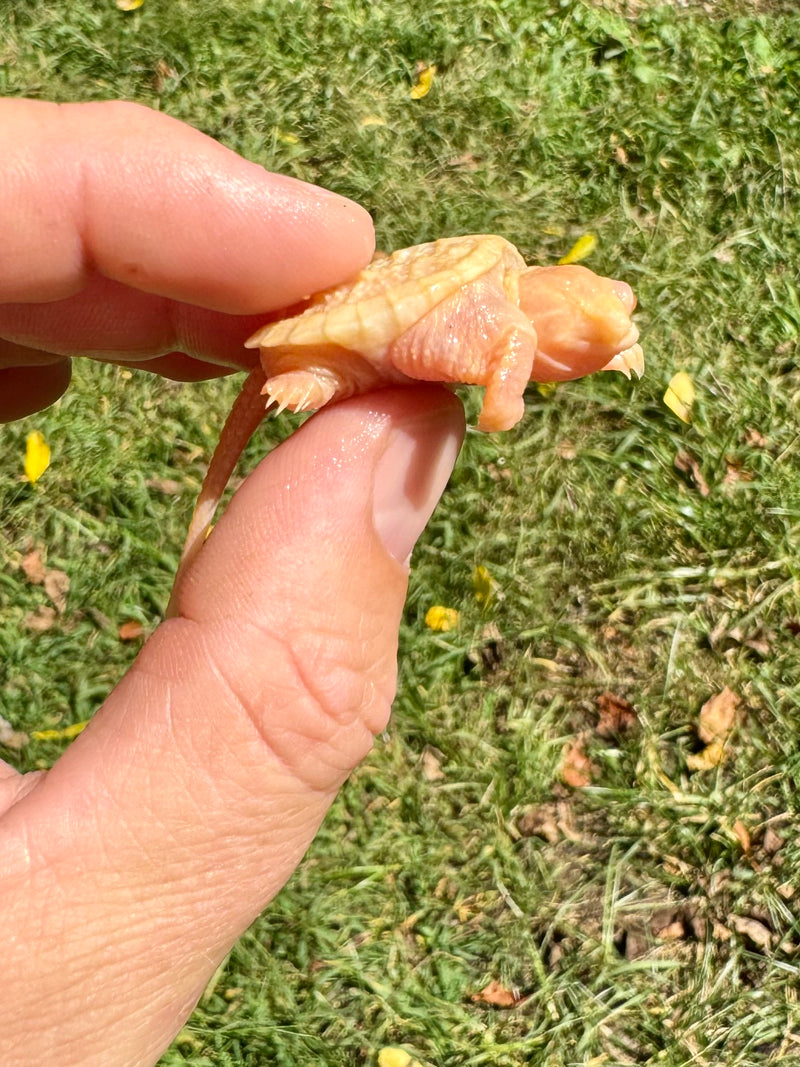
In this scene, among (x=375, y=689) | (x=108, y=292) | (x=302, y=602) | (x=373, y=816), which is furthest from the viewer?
(x=373, y=816)

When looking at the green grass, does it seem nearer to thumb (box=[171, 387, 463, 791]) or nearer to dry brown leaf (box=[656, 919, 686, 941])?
dry brown leaf (box=[656, 919, 686, 941])

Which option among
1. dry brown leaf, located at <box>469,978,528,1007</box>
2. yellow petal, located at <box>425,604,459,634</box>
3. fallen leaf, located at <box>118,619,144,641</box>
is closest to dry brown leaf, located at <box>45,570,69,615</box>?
fallen leaf, located at <box>118,619,144,641</box>

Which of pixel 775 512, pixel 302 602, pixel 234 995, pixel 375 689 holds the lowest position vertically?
pixel 234 995

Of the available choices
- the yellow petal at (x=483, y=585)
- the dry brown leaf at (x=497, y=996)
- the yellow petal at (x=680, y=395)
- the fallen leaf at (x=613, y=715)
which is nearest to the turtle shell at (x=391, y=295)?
the yellow petal at (x=483, y=585)

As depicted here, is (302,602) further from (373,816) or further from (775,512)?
(775,512)

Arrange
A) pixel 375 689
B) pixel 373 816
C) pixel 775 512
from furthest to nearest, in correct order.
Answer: pixel 775 512 < pixel 373 816 < pixel 375 689

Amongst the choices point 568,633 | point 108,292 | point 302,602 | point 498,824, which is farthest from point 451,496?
point 302,602
